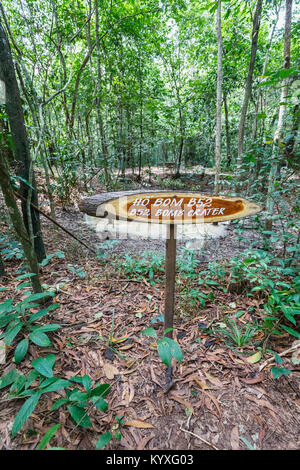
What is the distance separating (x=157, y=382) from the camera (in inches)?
59.0

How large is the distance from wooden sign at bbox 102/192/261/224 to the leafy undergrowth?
69cm

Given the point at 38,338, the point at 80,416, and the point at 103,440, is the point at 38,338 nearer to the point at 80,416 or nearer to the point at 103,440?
the point at 80,416

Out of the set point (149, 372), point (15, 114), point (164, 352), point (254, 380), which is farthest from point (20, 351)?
point (15, 114)

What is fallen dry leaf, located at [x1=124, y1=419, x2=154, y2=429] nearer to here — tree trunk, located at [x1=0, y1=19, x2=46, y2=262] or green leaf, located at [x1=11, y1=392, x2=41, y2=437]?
green leaf, located at [x1=11, y1=392, x2=41, y2=437]

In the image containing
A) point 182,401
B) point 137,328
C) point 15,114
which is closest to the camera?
point 182,401

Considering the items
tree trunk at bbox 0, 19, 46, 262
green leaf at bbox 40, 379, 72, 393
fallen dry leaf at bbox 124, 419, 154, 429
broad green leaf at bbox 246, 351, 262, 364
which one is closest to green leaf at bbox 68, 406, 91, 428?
green leaf at bbox 40, 379, 72, 393

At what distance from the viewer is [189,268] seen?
2596 millimetres

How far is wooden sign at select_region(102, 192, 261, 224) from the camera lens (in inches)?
50.9

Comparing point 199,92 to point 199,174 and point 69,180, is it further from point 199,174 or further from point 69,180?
point 69,180

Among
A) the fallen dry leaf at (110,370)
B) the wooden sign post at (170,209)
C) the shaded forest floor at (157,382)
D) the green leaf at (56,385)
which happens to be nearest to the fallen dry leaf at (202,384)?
the shaded forest floor at (157,382)

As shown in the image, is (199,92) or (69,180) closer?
(69,180)

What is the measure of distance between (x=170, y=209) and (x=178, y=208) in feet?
0.21
